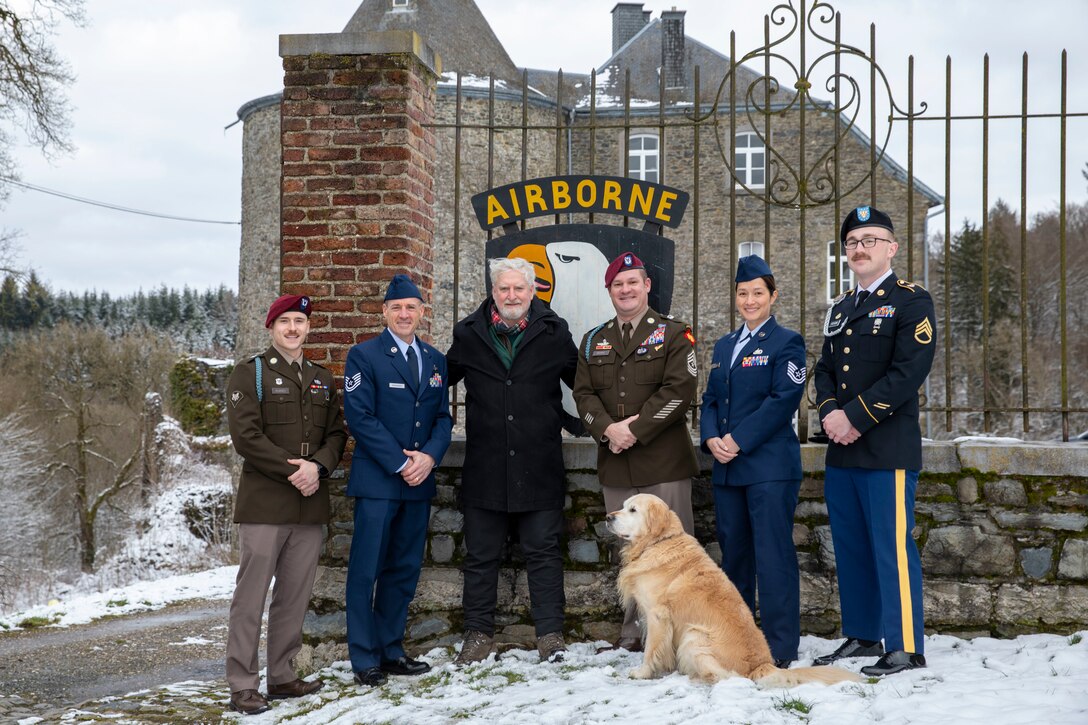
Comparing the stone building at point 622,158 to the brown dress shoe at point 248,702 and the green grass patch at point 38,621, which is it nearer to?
the green grass patch at point 38,621

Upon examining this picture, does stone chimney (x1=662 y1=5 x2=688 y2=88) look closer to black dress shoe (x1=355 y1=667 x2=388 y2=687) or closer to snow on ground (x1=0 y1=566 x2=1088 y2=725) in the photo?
snow on ground (x1=0 y1=566 x2=1088 y2=725)

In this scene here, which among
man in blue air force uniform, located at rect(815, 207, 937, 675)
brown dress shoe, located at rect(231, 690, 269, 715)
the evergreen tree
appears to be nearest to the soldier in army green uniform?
man in blue air force uniform, located at rect(815, 207, 937, 675)

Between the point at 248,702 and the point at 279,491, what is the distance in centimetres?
108

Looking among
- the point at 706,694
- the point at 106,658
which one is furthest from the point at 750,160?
the point at 706,694

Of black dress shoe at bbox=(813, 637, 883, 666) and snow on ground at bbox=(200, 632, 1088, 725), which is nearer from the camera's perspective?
snow on ground at bbox=(200, 632, 1088, 725)

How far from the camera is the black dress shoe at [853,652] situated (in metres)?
4.97

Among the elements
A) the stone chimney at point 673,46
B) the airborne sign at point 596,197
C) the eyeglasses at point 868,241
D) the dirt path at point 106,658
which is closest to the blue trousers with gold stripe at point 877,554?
the eyeglasses at point 868,241

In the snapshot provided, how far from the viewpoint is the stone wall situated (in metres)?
5.42

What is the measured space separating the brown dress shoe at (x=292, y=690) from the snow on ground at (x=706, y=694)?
69 millimetres

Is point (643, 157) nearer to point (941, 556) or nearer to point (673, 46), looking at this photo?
point (673, 46)

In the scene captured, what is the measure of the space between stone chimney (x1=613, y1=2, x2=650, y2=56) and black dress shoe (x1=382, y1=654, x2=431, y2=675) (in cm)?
2582

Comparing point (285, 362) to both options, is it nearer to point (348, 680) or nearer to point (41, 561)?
point (348, 680)

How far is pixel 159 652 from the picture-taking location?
789cm

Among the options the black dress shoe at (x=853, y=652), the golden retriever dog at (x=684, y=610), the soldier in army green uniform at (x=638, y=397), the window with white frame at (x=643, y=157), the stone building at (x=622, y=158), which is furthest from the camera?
the window with white frame at (x=643, y=157)
